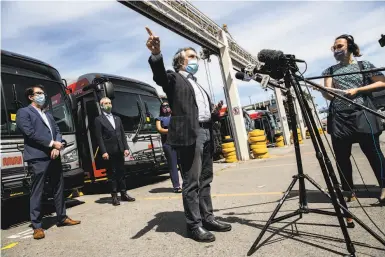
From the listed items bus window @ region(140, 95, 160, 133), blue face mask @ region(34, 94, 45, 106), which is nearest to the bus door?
bus window @ region(140, 95, 160, 133)

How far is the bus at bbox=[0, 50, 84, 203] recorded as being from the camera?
461 cm

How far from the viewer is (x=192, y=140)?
285cm

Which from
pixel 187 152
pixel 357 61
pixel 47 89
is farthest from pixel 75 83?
pixel 357 61

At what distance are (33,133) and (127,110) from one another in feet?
12.1

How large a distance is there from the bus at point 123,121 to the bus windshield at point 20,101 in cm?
74

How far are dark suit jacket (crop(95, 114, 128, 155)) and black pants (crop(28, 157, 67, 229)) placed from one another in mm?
1251

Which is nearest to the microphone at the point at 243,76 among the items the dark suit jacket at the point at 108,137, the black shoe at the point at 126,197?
the dark suit jacket at the point at 108,137

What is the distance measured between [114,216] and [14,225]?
1964 millimetres

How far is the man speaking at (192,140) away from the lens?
2.81m

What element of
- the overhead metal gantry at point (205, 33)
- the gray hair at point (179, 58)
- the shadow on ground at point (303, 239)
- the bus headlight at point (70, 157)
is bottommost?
the shadow on ground at point (303, 239)

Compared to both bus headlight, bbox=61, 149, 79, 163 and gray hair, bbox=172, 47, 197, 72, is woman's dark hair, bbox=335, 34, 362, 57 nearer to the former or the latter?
gray hair, bbox=172, 47, 197, 72

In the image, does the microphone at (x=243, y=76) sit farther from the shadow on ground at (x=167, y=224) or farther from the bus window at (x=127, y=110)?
the bus window at (x=127, y=110)

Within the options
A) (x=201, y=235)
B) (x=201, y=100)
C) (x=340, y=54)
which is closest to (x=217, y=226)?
(x=201, y=235)

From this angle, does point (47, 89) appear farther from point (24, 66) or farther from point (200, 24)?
point (200, 24)
